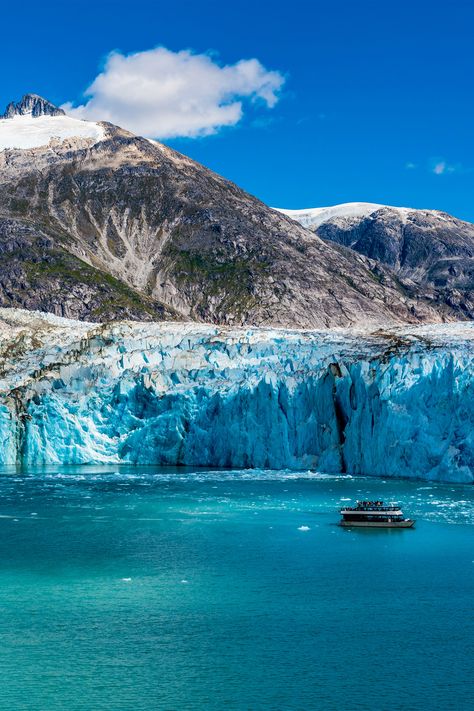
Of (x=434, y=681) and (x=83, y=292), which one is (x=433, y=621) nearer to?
(x=434, y=681)

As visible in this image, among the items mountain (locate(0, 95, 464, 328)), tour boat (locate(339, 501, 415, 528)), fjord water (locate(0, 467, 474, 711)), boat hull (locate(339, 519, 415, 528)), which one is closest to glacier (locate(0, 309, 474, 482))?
fjord water (locate(0, 467, 474, 711))

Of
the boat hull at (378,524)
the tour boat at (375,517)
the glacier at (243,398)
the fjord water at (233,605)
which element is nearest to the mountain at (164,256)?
the glacier at (243,398)

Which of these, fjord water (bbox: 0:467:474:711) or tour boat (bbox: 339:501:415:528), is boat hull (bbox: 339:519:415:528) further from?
fjord water (bbox: 0:467:474:711)

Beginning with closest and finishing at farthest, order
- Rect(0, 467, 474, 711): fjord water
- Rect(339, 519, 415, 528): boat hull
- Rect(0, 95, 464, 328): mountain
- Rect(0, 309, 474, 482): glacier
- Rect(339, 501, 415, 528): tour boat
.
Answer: Rect(0, 467, 474, 711): fjord water < Rect(339, 519, 415, 528): boat hull < Rect(339, 501, 415, 528): tour boat < Rect(0, 309, 474, 482): glacier < Rect(0, 95, 464, 328): mountain

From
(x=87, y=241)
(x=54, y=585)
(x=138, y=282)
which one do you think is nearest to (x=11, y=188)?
(x=87, y=241)

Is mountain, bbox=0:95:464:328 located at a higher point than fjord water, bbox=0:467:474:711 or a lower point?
higher

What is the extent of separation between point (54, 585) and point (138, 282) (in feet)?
489

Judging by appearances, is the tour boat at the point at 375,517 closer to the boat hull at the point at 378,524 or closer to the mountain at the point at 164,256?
the boat hull at the point at 378,524

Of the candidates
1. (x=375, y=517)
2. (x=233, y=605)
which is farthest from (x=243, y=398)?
(x=233, y=605)

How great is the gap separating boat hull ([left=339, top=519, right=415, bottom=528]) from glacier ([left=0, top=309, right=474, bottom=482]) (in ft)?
35.9

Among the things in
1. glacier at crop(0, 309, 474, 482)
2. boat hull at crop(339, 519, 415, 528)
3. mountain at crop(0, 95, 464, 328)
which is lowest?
boat hull at crop(339, 519, 415, 528)

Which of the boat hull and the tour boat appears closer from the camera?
the boat hull

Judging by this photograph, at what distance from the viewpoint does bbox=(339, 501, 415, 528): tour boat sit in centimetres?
3850

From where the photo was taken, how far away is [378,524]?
38.7 meters
